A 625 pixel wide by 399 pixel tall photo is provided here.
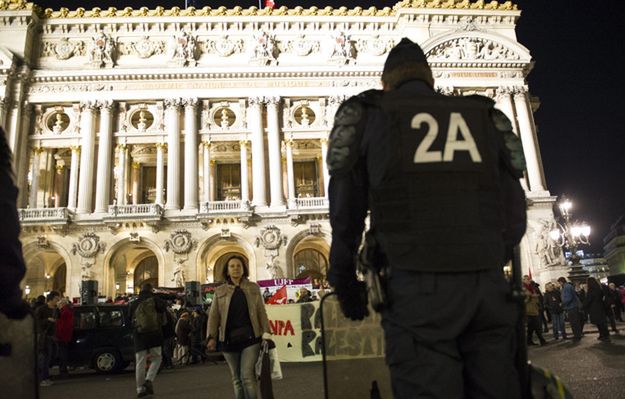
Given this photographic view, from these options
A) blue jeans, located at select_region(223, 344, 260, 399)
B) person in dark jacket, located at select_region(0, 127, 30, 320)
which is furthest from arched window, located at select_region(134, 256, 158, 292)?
person in dark jacket, located at select_region(0, 127, 30, 320)

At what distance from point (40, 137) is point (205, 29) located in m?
12.3

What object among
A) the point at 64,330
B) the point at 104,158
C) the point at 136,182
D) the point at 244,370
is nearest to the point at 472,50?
the point at 136,182

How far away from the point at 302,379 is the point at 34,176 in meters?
27.1

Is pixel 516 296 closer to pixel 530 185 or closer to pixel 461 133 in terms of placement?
pixel 461 133

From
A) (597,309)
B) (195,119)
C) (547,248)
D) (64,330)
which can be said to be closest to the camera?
(64,330)

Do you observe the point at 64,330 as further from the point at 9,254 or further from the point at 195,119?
the point at 195,119

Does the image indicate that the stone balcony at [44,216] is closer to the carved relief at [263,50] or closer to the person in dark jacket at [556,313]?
the carved relief at [263,50]

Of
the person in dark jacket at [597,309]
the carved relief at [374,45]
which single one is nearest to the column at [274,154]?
the carved relief at [374,45]

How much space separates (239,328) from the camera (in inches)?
215

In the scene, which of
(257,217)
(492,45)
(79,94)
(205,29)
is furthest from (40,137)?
(492,45)

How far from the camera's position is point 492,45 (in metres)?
33.3

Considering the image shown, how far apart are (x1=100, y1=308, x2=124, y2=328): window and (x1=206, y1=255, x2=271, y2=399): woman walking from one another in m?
8.08

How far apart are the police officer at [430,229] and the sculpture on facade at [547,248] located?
29791 millimetres

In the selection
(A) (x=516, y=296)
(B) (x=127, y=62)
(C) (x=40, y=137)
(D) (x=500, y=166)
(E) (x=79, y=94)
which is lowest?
(A) (x=516, y=296)
